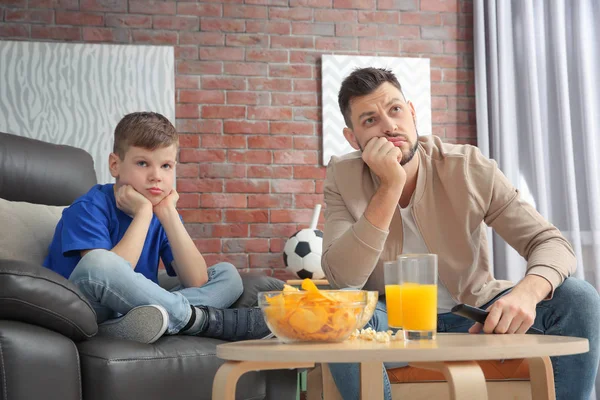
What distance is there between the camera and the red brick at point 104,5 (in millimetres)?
3543

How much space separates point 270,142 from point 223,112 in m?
0.28

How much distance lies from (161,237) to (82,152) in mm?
533

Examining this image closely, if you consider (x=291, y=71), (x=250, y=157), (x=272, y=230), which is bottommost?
(x=272, y=230)

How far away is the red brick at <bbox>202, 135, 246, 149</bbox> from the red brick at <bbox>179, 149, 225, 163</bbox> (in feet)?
0.10

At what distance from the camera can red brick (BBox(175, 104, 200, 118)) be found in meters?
3.57

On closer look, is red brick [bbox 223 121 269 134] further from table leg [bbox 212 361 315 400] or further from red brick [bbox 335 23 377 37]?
table leg [bbox 212 361 315 400]

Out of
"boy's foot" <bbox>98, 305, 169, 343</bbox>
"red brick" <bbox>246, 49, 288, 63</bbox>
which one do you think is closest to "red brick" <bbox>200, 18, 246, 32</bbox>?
"red brick" <bbox>246, 49, 288, 63</bbox>

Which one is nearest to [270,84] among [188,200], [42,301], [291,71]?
[291,71]

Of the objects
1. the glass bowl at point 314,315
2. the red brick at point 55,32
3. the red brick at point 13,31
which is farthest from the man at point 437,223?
the red brick at point 13,31

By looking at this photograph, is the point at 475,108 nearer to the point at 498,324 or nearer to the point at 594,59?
the point at 594,59

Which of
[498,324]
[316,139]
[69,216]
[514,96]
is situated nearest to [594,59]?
[514,96]

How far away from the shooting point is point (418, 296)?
3.82 ft

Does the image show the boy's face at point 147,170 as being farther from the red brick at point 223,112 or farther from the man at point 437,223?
the red brick at point 223,112

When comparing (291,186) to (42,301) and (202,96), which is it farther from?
(42,301)
